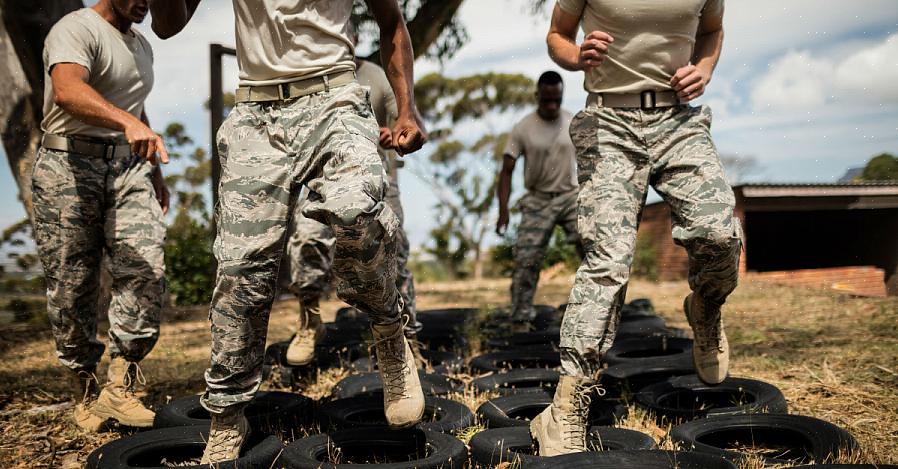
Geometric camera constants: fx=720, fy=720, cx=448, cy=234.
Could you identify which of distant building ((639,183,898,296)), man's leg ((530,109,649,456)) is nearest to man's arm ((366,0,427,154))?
man's leg ((530,109,649,456))

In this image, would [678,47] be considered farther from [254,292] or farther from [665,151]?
[254,292]

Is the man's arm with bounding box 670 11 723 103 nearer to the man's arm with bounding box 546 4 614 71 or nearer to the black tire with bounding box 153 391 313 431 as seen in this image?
the man's arm with bounding box 546 4 614 71

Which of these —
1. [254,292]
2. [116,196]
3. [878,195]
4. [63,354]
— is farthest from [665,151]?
[878,195]

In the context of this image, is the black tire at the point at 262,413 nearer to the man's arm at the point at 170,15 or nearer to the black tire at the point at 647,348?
the man's arm at the point at 170,15

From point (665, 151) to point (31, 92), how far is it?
679 cm

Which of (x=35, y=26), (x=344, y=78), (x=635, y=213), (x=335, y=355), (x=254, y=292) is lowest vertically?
(x=335, y=355)

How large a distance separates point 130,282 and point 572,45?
2366mm

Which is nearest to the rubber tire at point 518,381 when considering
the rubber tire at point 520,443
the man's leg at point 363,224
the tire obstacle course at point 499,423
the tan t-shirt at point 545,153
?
the tire obstacle course at point 499,423

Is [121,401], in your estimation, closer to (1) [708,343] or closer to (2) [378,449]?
(2) [378,449]

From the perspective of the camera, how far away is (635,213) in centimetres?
285

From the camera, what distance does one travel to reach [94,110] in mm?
3053

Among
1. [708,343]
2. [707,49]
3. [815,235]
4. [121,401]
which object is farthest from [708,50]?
[815,235]

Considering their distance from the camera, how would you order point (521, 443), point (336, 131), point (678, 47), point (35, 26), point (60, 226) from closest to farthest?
point (336, 131)
point (521, 443)
point (678, 47)
point (60, 226)
point (35, 26)

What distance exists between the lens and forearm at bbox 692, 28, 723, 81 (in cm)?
318
